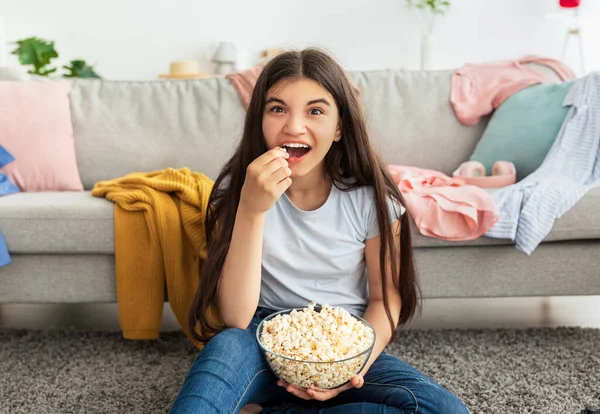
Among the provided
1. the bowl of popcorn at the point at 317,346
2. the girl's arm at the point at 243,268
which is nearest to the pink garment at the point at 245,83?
the girl's arm at the point at 243,268

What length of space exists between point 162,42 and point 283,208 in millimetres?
3820

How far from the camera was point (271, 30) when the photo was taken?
4703 mm

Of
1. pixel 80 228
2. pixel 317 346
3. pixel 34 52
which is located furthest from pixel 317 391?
pixel 34 52

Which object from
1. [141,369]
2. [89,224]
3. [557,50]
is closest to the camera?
[141,369]

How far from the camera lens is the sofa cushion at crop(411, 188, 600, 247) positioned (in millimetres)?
1702

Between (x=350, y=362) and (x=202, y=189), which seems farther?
(x=202, y=189)

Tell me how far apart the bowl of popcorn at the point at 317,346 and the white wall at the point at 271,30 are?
3764 mm

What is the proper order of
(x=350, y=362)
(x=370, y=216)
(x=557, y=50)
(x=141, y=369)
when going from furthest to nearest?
(x=557, y=50) → (x=141, y=369) → (x=370, y=216) → (x=350, y=362)

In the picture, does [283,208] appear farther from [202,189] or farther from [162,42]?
[162,42]

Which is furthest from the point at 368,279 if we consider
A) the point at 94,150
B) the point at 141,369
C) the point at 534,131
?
the point at 94,150

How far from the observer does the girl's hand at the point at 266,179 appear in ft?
3.44

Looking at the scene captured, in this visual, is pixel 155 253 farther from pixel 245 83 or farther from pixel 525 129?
pixel 525 129

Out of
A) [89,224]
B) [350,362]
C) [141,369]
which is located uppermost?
[350,362]

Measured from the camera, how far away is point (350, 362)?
0.96 m
